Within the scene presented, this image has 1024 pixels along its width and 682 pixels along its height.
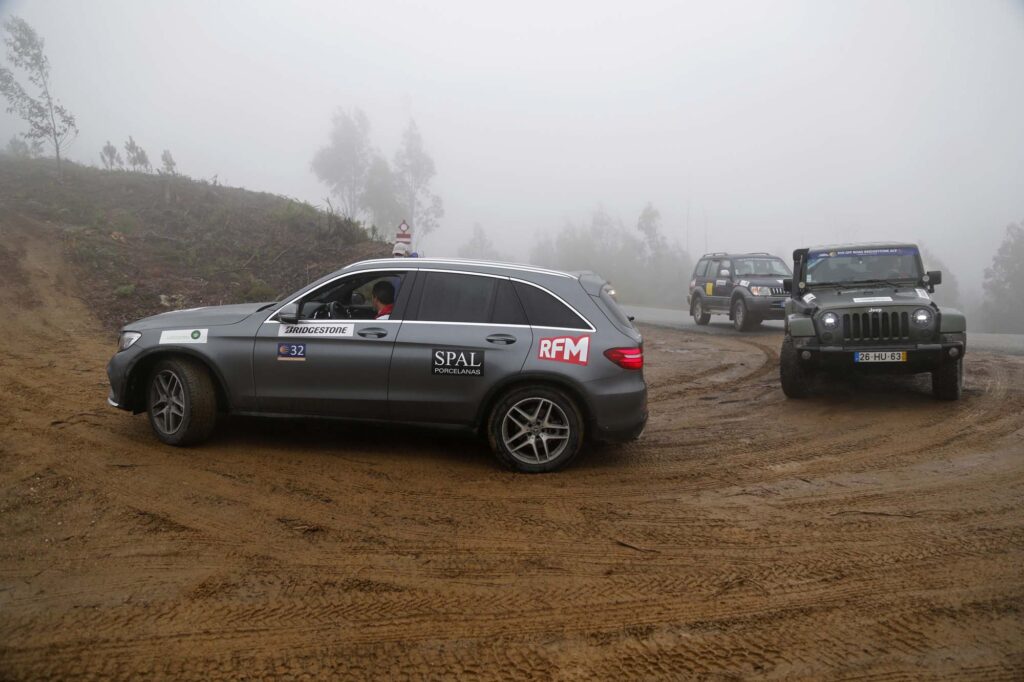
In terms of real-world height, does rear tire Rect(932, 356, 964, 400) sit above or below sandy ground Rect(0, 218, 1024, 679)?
above

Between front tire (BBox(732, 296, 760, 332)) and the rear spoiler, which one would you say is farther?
front tire (BBox(732, 296, 760, 332))

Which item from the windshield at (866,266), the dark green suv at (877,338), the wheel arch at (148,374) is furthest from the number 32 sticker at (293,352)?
the windshield at (866,266)

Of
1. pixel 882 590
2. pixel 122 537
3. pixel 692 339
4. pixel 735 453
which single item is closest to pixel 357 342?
pixel 122 537

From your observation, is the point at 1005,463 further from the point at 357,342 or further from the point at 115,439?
the point at 115,439

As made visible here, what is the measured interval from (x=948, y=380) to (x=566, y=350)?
5131 millimetres

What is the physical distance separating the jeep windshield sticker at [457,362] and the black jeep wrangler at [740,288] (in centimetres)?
1271

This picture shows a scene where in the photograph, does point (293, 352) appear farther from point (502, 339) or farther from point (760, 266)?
point (760, 266)

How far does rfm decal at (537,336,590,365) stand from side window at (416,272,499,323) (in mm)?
527

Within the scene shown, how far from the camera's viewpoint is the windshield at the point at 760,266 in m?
17.8

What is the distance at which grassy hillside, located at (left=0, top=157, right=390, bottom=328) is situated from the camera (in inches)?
596

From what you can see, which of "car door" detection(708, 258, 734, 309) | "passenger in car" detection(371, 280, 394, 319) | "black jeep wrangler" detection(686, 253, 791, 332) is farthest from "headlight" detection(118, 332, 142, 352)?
"car door" detection(708, 258, 734, 309)

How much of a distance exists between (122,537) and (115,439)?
89.2 inches

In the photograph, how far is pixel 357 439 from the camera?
6355 mm

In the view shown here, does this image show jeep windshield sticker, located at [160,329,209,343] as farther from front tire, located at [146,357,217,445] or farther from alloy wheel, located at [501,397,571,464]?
alloy wheel, located at [501,397,571,464]
